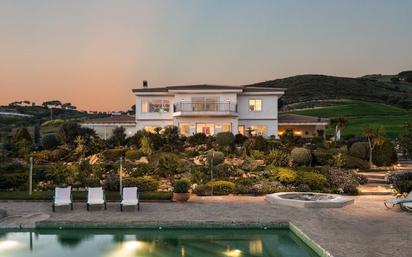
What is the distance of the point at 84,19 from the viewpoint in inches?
1304

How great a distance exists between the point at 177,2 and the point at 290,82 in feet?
348

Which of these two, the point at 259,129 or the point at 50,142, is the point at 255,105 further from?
the point at 50,142

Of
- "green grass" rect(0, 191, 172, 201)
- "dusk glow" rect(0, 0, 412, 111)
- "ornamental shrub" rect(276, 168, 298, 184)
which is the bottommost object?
"green grass" rect(0, 191, 172, 201)

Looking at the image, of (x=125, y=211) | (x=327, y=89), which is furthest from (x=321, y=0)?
(x=327, y=89)

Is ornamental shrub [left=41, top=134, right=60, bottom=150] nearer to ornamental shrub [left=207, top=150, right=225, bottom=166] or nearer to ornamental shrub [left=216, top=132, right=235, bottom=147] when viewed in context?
ornamental shrub [left=216, top=132, right=235, bottom=147]

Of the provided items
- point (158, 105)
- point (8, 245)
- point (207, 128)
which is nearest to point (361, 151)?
point (207, 128)

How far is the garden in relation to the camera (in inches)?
787

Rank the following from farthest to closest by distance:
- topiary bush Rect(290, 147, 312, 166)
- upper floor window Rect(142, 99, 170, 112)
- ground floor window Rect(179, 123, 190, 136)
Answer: upper floor window Rect(142, 99, 170, 112)
ground floor window Rect(179, 123, 190, 136)
topiary bush Rect(290, 147, 312, 166)

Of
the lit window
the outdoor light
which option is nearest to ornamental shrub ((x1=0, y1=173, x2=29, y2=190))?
the outdoor light

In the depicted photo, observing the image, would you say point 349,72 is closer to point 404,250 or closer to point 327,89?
point 327,89

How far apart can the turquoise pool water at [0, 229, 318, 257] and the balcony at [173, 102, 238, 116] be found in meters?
25.6

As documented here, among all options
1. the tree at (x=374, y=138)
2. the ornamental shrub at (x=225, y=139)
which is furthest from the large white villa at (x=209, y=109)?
the tree at (x=374, y=138)

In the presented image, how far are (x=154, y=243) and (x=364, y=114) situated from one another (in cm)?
7244

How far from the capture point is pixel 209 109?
129ft
